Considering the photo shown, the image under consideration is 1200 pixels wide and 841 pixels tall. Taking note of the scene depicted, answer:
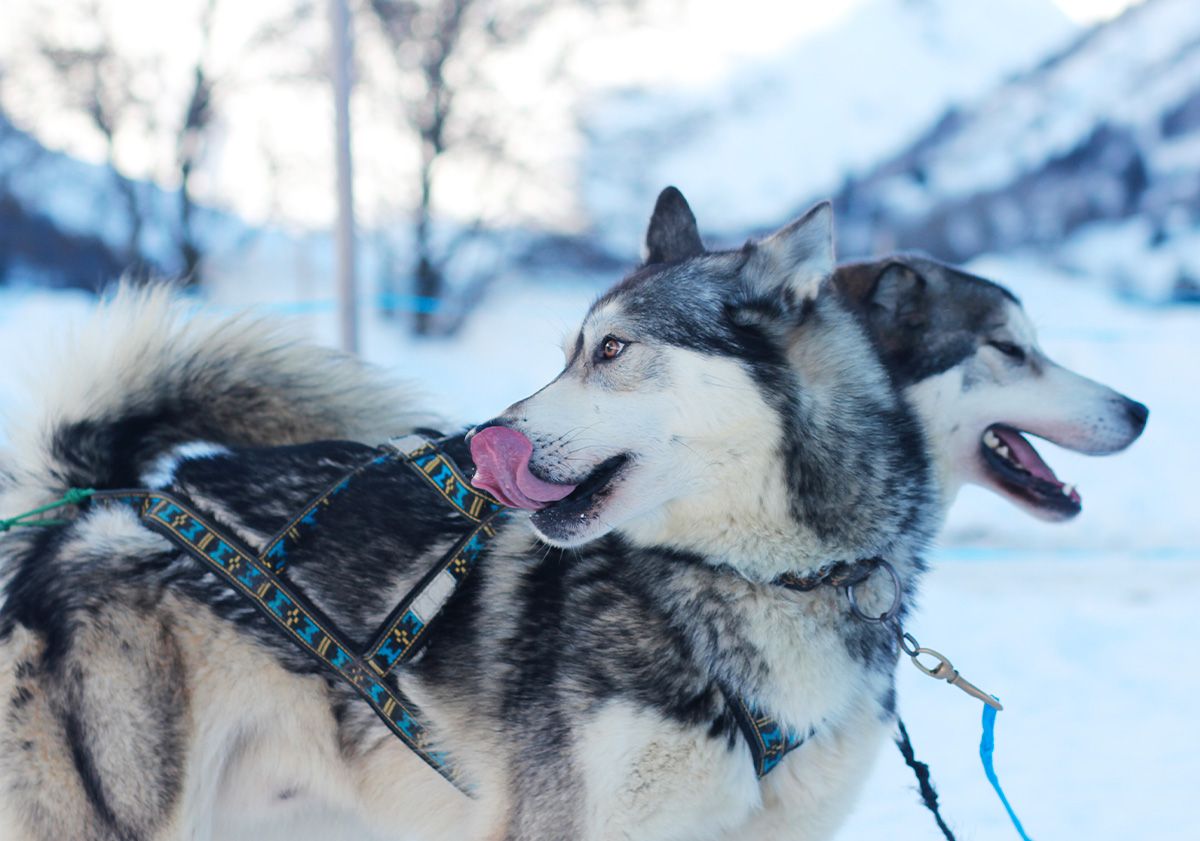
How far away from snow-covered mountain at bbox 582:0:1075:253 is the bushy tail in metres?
5.75

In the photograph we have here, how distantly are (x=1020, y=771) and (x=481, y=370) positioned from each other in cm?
599

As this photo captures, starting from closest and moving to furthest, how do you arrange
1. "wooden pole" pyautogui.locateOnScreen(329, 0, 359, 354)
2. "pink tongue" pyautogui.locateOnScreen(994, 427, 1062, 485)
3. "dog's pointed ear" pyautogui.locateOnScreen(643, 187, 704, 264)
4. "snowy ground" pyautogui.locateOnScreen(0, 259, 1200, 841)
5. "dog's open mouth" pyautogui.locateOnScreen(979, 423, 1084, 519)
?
"dog's pointed ear" pyautogui.locateOnScreen(643, 187, 704, 264)
"dog's open mouth" pyautogui.locateOnScreen(979, 423, 1084, 519)
"pink tongue" pyautogui.locateOnScreen(994, 427, 1062, 485)
"snowy ground" pyautogui.locateOnScreen(0, 259, 1200, 841)
"wooden pole" pyautogui.locateOnScreen(329, 0, 359, 354)

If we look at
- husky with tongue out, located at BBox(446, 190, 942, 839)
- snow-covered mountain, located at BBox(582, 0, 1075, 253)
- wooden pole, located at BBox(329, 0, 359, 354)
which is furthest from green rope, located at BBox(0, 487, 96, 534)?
snow-covered mountain, located at BBox(582, 0, 1075, 253)

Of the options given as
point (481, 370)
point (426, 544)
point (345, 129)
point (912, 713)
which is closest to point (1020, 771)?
point (912, 713)

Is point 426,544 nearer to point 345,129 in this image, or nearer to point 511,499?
point 511,499

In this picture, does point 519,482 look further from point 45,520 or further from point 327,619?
point 45,520

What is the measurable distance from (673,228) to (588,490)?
755mm

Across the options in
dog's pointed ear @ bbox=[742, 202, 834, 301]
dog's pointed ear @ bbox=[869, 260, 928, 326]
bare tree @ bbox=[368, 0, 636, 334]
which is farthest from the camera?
bare tree @ bbox=[368, 0, 636, 334]

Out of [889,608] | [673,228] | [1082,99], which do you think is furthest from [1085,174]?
[889,608]

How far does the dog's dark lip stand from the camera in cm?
170

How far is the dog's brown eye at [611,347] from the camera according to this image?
1842 millimetres

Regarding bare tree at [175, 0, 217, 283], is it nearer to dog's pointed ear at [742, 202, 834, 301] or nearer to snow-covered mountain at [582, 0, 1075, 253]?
snow-covered mountain at [582, 0, 1075, 253]

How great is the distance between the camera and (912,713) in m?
3.57

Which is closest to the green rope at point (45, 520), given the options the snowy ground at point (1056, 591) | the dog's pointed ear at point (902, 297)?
the snowy ground at point (1056, 591)
